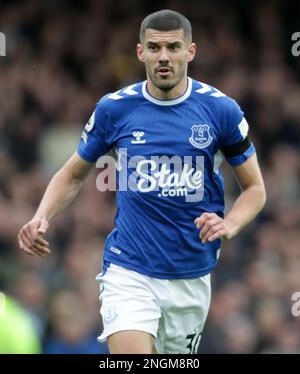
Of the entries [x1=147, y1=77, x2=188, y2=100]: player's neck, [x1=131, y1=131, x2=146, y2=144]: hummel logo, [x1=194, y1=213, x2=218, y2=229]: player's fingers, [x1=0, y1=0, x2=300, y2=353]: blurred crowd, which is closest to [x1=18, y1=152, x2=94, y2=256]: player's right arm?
[x1=131, y1=131, x2=146, y2=144]: hummel logo

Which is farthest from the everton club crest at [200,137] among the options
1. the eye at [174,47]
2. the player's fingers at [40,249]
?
the player's fingers at [40,249]

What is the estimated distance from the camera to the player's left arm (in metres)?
6.95

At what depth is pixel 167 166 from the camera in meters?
7.56

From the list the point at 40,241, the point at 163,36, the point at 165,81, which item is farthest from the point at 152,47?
the point at 40,241

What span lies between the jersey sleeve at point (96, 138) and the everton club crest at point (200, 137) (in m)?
0.60

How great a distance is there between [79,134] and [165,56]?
7.22m

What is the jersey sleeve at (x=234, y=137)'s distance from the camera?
763 centimetres

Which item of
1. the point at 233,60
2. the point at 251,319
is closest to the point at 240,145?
the point at 251,319

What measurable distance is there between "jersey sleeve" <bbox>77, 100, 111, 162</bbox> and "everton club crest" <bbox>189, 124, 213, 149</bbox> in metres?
0.60

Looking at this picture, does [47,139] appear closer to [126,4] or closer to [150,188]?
[126,4]

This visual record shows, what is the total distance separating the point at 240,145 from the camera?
7699mm

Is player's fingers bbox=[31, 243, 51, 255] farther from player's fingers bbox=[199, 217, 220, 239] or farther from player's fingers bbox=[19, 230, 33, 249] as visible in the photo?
player's fingers bbox=[199, 217, 220, 239]

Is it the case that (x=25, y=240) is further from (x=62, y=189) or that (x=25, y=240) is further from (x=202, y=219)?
(x=202, y=219)

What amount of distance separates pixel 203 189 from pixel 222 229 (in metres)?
0.69
